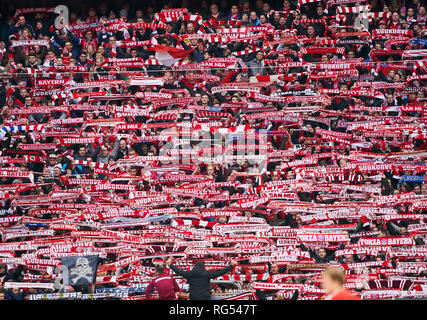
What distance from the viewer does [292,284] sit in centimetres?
1075

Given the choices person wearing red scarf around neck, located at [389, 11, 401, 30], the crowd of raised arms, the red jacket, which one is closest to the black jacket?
the red jacket

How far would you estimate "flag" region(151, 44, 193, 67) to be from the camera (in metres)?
14.0

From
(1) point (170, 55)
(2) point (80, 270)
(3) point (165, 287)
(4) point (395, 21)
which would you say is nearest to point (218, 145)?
(1) point (170, 55)

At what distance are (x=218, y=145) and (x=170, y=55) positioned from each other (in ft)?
7.76

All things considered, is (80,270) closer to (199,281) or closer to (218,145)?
(199,281)

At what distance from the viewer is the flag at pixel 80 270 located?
1107cm

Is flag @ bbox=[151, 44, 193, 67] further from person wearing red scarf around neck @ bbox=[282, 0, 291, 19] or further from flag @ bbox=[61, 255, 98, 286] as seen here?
flag @ bbox=[61, 255, 98, 286]

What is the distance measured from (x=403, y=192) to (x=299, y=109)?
2.60 metres

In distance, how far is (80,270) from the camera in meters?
11.1

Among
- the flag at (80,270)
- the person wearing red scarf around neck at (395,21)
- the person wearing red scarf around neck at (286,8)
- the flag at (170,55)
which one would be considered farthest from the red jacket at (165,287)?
the person wearing red scarf around neck at (395,21)

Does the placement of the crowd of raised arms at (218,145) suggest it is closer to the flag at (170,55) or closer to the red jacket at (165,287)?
the flag at (170,55)

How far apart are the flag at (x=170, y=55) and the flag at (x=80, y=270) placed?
4.65 metres
